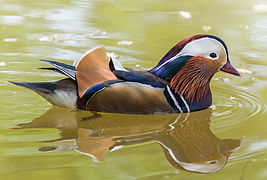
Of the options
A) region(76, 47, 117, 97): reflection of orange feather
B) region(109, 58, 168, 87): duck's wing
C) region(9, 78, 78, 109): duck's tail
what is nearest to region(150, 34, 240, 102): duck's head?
region(109, 58, 168, 87): duck's wing

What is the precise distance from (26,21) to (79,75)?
3.80 meters

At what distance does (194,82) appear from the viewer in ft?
16.7

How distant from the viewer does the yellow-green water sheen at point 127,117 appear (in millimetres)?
3678

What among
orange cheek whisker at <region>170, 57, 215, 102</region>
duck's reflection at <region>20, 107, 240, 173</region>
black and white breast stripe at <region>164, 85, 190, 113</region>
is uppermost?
orange cheek whisker at <region>170, 57, 215, 102</region>

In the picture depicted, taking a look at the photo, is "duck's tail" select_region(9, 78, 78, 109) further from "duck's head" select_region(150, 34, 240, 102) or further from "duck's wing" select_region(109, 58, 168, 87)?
"duck's head" select_region(150, 34, 240, 102)

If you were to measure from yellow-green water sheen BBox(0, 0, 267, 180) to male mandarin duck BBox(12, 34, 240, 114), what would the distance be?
12 cm

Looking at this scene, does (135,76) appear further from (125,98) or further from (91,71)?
(91,71)

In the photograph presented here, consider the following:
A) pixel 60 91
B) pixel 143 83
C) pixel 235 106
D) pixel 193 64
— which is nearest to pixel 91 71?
pixel 60 91

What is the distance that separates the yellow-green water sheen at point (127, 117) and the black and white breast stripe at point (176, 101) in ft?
0.33

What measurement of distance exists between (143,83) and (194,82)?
63 centimetres

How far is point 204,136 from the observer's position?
14.5 ft

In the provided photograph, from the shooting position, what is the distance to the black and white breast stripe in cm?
490

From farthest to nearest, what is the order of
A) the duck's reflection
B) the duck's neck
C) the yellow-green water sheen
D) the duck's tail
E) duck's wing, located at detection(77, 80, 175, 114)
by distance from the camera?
the duck's neck → the duck's tail → duck's wing, located at detection(77, 80, 175, 114) → the duck's reflection → the yellow-green water sheen

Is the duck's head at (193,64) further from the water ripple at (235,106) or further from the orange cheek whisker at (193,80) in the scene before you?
the water ripple at (235,106)
